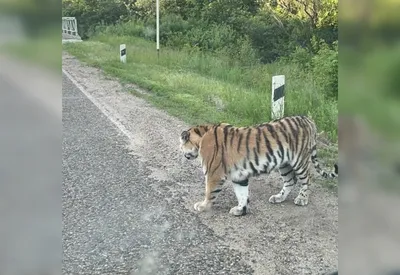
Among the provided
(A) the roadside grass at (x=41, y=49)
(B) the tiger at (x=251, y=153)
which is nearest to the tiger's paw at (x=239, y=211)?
(B) the tiger at (x=251, y=153)

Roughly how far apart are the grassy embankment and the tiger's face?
0.24ft

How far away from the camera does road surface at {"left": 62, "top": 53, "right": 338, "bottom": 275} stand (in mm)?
2752

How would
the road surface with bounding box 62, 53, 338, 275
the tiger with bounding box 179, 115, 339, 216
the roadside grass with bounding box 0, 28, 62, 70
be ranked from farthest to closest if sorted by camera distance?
the tiger with bounding box 179, 115, 339, 216, the road surface with bounding box 62, 53, 338, 275, the roadside grass with bounding box 0, 28, 62, 70

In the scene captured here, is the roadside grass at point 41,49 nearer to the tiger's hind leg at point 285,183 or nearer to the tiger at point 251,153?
the tiger at point 251,153

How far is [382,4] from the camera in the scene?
296 cm

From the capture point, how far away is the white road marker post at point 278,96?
2.91 metres

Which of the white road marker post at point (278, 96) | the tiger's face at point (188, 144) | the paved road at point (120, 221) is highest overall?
the white road marker post at point (278, 96)

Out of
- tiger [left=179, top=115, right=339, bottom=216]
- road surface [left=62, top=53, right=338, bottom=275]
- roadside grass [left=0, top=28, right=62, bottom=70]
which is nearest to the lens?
roadside grass [left=0, top=28, right=62, bottom=70]

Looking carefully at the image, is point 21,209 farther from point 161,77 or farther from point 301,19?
point 301,19

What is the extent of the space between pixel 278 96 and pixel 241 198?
529 millimetres

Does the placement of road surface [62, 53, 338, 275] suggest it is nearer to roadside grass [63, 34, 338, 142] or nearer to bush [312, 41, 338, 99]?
roadside grass [63, 34, 338, 142]

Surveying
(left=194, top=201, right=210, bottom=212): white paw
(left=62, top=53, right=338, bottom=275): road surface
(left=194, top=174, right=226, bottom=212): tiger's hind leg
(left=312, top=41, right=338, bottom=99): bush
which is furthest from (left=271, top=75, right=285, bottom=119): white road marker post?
(left=194, top=201, right=210, bottom=212): white paw

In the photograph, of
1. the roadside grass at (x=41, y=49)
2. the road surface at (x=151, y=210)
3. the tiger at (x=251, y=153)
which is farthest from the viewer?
the tiger at (x=251, y=153)

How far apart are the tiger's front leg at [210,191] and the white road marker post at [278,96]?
43cm
